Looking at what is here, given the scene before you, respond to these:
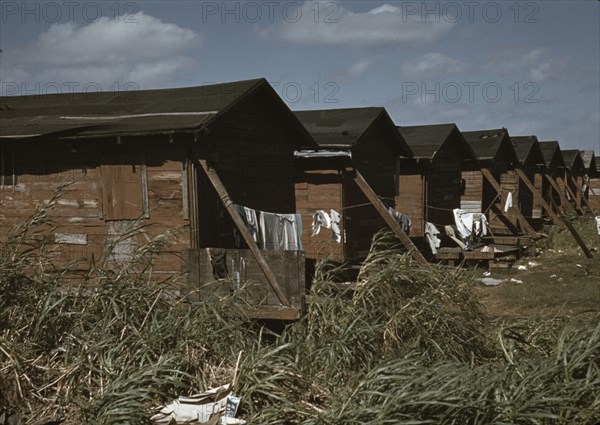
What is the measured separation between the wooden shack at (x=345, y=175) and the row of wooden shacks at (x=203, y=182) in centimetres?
4

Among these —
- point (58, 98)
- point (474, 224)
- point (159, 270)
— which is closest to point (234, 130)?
point (159, 270)

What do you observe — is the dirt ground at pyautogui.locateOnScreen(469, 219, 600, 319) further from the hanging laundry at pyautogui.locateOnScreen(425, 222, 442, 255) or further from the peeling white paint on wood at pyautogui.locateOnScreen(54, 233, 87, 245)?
the peeling white paint on wood at pyautogui.locateOnScreen(54, 233, 87, 245)

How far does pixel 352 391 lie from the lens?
4727 millimetres

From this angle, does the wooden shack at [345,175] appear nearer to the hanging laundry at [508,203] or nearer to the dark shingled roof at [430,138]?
the dark shingled roof at [430,138]

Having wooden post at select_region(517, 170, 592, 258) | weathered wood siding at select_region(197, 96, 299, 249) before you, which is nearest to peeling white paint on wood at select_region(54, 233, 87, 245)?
weathered wood siding at select_region(197, 96, 299, 249)

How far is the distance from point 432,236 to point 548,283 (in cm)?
426

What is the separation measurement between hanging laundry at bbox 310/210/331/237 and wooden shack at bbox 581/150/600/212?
2665 cm

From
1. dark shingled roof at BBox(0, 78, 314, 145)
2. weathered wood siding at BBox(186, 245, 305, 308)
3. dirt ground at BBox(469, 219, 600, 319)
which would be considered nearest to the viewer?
weathered wood siding at BBox(186, 245, 305, 308)

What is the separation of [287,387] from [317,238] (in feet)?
33.3

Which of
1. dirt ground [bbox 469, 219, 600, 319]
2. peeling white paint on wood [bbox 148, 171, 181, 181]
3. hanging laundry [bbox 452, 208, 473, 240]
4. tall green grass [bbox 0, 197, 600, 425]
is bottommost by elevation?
dirt ground [bbox 469, 219, 600, 319]

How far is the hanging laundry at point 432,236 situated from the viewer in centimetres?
1783

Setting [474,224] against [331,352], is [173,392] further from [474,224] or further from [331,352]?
[474,224]

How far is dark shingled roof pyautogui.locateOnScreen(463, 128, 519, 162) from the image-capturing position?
21484 mm

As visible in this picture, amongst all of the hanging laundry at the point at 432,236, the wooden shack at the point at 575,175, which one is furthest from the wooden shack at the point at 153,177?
the wooden shack at the point at 575,175
